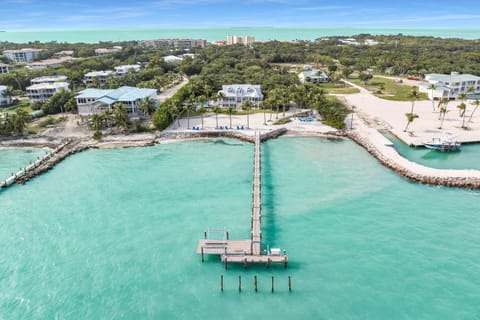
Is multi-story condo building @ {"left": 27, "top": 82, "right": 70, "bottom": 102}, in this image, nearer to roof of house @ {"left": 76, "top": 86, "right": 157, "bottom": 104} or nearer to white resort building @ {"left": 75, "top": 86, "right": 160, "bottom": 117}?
roof of house @ {"left": 76, "top": 86, "right": 157, "bottom": 104}

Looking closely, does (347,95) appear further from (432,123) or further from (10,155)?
(10,155)

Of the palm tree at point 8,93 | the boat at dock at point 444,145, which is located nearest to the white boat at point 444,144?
the boat at dock at point 444,145

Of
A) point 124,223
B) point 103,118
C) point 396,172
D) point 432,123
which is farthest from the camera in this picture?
point 432,123

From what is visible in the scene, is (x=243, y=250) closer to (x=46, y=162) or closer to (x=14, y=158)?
(x=46, y=162)

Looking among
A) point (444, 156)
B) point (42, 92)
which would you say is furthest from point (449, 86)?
point (42, 92)

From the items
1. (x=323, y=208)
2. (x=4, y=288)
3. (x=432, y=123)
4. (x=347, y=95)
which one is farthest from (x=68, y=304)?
(x=347, y=95)

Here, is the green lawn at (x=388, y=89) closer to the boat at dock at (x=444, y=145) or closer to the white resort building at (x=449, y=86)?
the white resort building at (x=449, y=86)
